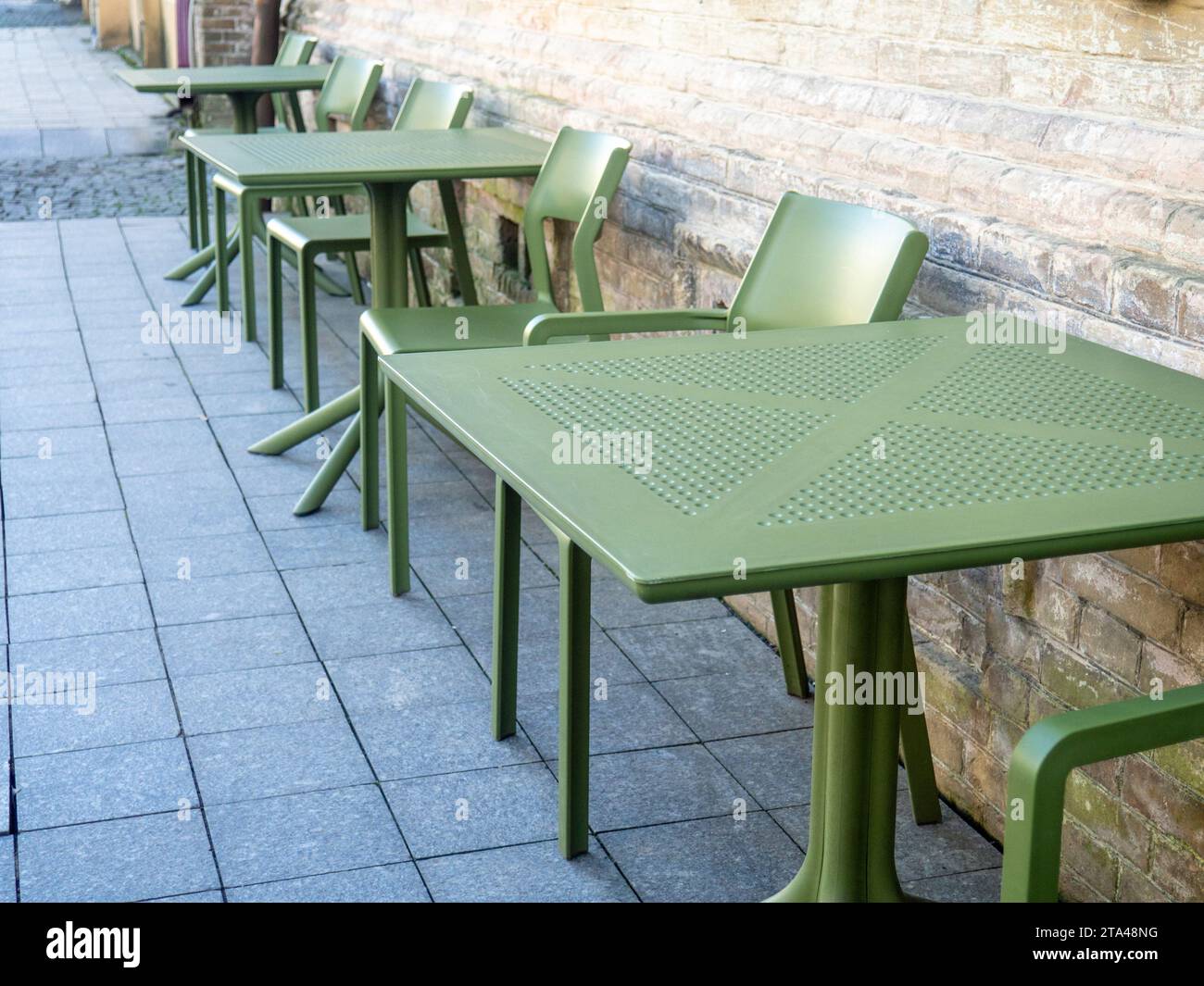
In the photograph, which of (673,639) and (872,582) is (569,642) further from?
(673,639)

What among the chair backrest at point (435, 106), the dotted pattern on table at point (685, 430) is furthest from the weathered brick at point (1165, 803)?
the chair backrest at point (435, 106)

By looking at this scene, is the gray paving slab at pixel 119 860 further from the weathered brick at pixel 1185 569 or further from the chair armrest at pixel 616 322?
the weathered brick at pixel 1185 569

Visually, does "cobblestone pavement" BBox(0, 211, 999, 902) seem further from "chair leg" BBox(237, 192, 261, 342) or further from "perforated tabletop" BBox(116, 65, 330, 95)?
"perforated tabletop" BBox(116, 65, 330, 95)

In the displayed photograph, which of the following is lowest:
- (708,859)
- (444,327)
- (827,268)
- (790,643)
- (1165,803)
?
(708,859)

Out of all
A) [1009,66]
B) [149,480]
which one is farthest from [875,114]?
[149,480]

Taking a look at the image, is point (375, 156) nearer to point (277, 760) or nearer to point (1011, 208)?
point (277, 760)

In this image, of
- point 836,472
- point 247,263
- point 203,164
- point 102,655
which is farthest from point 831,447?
point 203,164

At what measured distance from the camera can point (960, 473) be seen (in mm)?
1843

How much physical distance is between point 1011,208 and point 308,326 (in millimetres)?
2682

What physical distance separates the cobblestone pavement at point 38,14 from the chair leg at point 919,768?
2191cm

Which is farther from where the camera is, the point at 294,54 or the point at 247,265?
the point at 294,54
